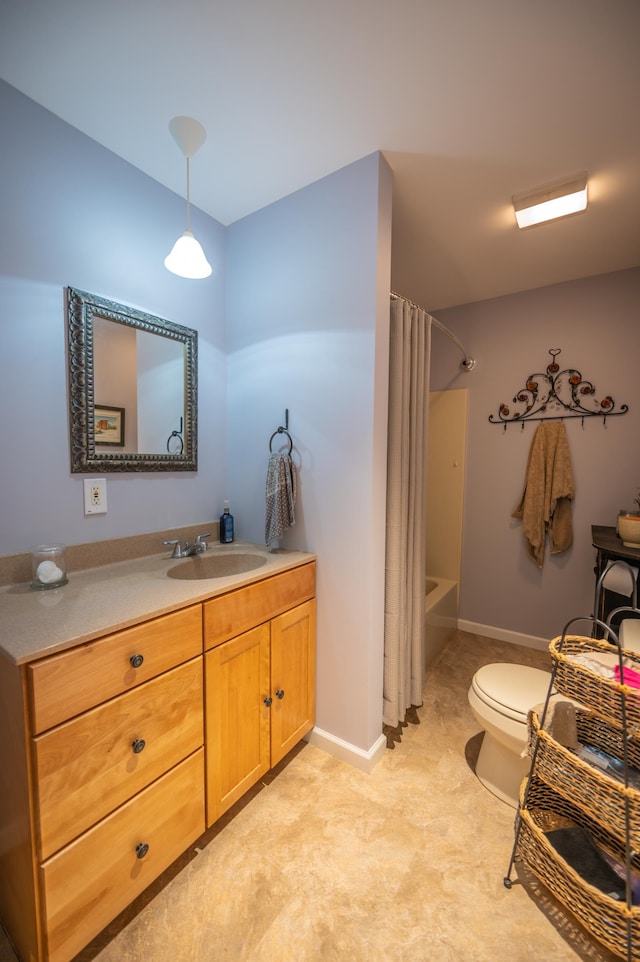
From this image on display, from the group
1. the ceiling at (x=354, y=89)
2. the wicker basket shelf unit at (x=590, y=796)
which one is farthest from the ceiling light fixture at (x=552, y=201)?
the wicker basket shelf unit at (x=590, y=796)

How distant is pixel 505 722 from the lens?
1377 millimetres

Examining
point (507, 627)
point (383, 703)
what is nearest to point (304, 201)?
point (383, 703)

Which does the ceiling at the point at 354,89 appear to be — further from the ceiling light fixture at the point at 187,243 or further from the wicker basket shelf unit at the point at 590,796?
the wicker basket shelf unit at the point at 590,796

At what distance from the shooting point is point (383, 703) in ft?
5.52

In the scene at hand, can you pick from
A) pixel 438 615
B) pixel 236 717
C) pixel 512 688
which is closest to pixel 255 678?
pixel 236 717

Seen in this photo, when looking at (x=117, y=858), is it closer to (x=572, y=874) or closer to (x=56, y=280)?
(x=572, y=874)

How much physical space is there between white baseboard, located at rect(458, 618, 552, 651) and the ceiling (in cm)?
253

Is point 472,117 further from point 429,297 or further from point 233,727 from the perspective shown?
point 233,727

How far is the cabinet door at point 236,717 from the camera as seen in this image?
47.7 inches

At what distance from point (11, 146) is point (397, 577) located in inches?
80.9

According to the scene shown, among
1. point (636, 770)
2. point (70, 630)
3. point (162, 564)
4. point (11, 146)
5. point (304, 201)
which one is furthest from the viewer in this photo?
point (304, 201)

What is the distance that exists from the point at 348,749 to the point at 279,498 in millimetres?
1124

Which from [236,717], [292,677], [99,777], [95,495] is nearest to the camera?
[99,777]

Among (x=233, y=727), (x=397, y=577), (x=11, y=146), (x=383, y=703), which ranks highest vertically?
(x=11, y=146)
